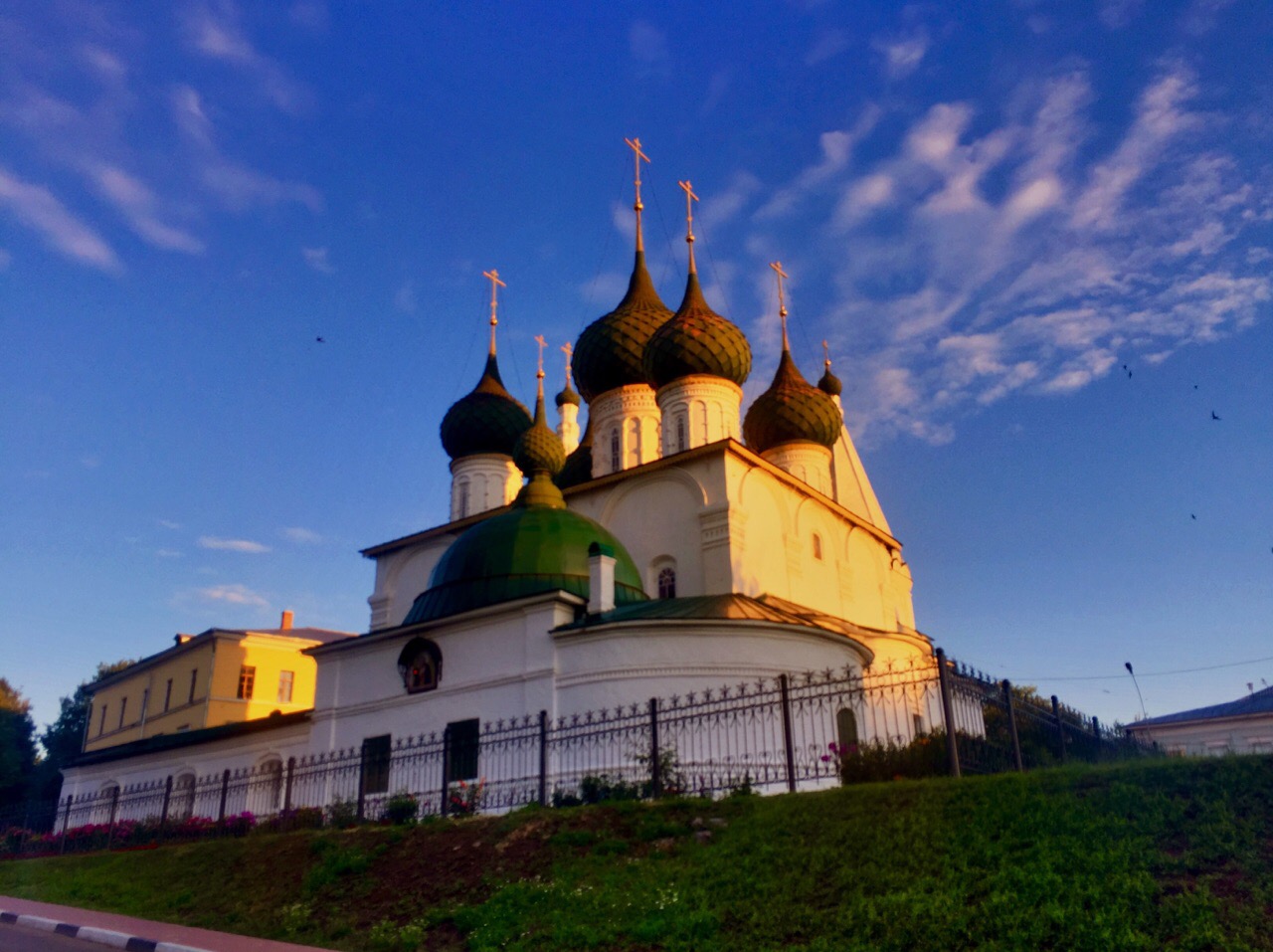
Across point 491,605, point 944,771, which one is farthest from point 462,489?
point 944,771

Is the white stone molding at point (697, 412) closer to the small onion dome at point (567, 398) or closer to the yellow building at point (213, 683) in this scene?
the small onion dome at point (567, 398)

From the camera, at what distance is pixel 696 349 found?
23172mm

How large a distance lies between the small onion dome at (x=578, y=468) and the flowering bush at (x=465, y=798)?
13.3 metres

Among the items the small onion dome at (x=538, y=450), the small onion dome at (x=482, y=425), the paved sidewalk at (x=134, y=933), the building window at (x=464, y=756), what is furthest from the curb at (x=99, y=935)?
the small onion dome at (x=482, y=425)

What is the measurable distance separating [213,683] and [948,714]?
2703 cm

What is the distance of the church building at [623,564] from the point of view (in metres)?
15.2

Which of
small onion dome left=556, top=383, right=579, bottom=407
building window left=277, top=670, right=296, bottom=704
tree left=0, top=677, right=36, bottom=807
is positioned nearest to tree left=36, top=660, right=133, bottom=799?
tree left=0, top=677, right=36, bottom=807

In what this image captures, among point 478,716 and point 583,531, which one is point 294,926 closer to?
point 478,716

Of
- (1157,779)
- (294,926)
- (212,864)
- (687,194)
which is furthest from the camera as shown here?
(687,194)

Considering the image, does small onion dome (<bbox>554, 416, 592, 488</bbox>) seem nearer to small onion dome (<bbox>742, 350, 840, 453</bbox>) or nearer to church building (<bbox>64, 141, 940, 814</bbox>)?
church building (<bbox>64, 141, 940, 814</bbox>)

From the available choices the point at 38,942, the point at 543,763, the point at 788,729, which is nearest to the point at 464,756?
the point at 543,763

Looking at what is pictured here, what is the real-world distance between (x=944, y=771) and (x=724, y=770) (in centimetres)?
306

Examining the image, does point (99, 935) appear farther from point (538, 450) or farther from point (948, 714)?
point (538, 450)

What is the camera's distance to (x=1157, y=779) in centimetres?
689
